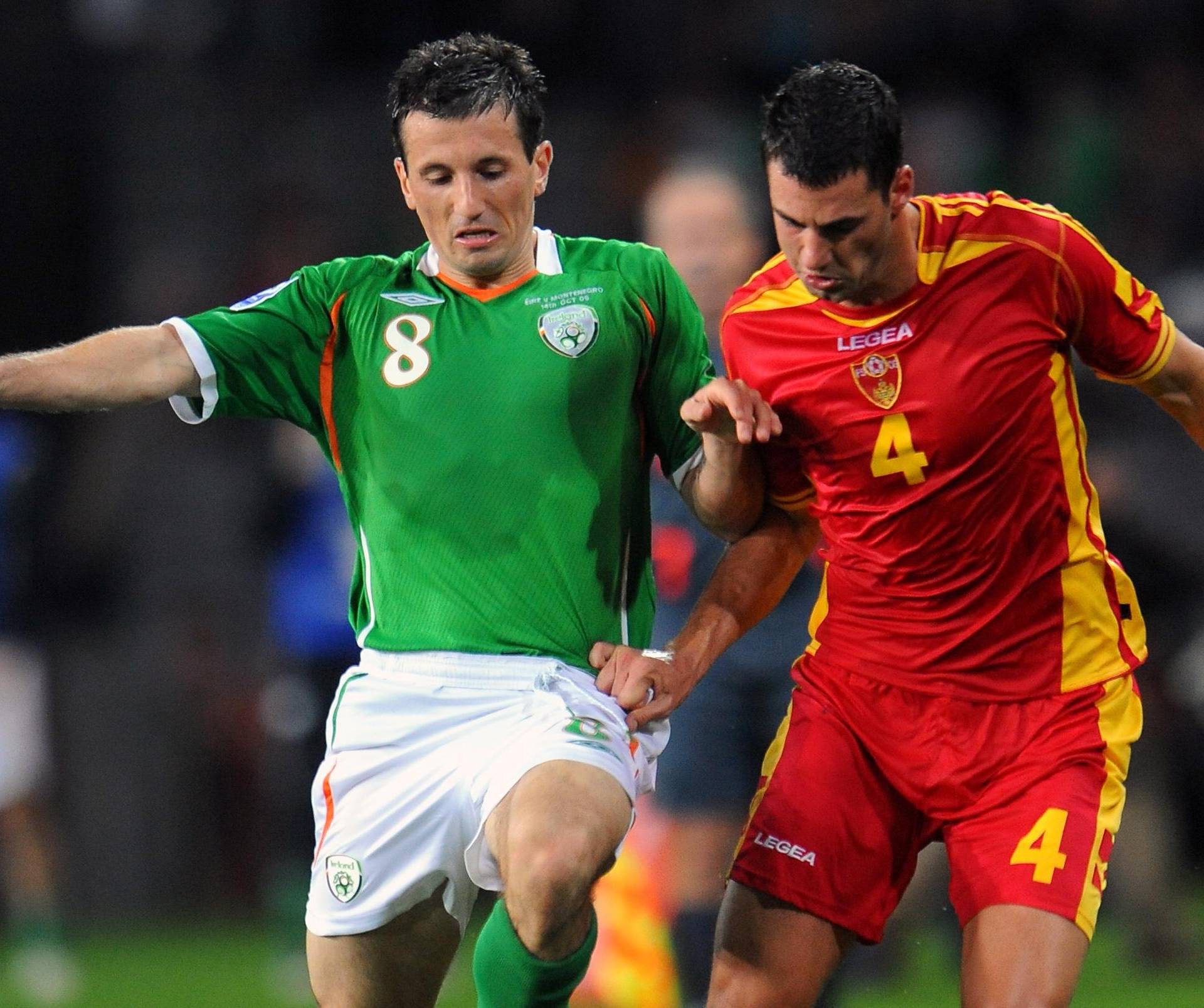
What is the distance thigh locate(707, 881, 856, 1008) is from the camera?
4348mm

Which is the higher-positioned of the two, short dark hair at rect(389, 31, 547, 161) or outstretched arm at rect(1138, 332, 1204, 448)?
short dark hair at rect(389, 31, 547, 161)

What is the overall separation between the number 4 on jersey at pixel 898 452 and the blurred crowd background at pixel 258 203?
19.8 ft

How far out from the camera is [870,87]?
14.2 feet

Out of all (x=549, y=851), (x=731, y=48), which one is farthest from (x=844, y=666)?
(x=731, y=48)

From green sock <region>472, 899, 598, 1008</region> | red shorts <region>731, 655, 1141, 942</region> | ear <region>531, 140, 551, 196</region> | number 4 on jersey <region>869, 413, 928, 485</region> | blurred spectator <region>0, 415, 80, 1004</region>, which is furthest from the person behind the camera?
blurred spectator <region>0, 415, 80, 1004</region>

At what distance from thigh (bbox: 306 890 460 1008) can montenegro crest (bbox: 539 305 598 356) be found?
3.98 feet

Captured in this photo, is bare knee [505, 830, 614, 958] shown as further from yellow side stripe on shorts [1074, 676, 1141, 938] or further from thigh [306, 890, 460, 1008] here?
yellow side stripe on shorts [1074, 676, 1141, 938]

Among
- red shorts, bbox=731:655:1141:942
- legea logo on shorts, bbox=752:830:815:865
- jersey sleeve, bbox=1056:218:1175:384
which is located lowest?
legea logo on shorts, bbox=752:830:815:865

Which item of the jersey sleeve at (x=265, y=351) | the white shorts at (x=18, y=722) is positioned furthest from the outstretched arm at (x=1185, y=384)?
the white shorts at (x=18, y=722)

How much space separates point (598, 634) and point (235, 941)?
6.40m

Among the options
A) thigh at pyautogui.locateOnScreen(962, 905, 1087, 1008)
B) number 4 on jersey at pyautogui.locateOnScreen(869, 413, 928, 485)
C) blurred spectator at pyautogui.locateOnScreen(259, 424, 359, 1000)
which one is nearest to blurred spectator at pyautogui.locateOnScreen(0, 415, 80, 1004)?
blurred spectator at pyautogui.locateOnScreen(259, 424, 359, 1000)

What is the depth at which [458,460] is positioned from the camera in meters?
4.37

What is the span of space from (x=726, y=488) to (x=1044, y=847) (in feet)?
3.33

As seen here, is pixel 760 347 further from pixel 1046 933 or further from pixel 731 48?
pixel 731 48
